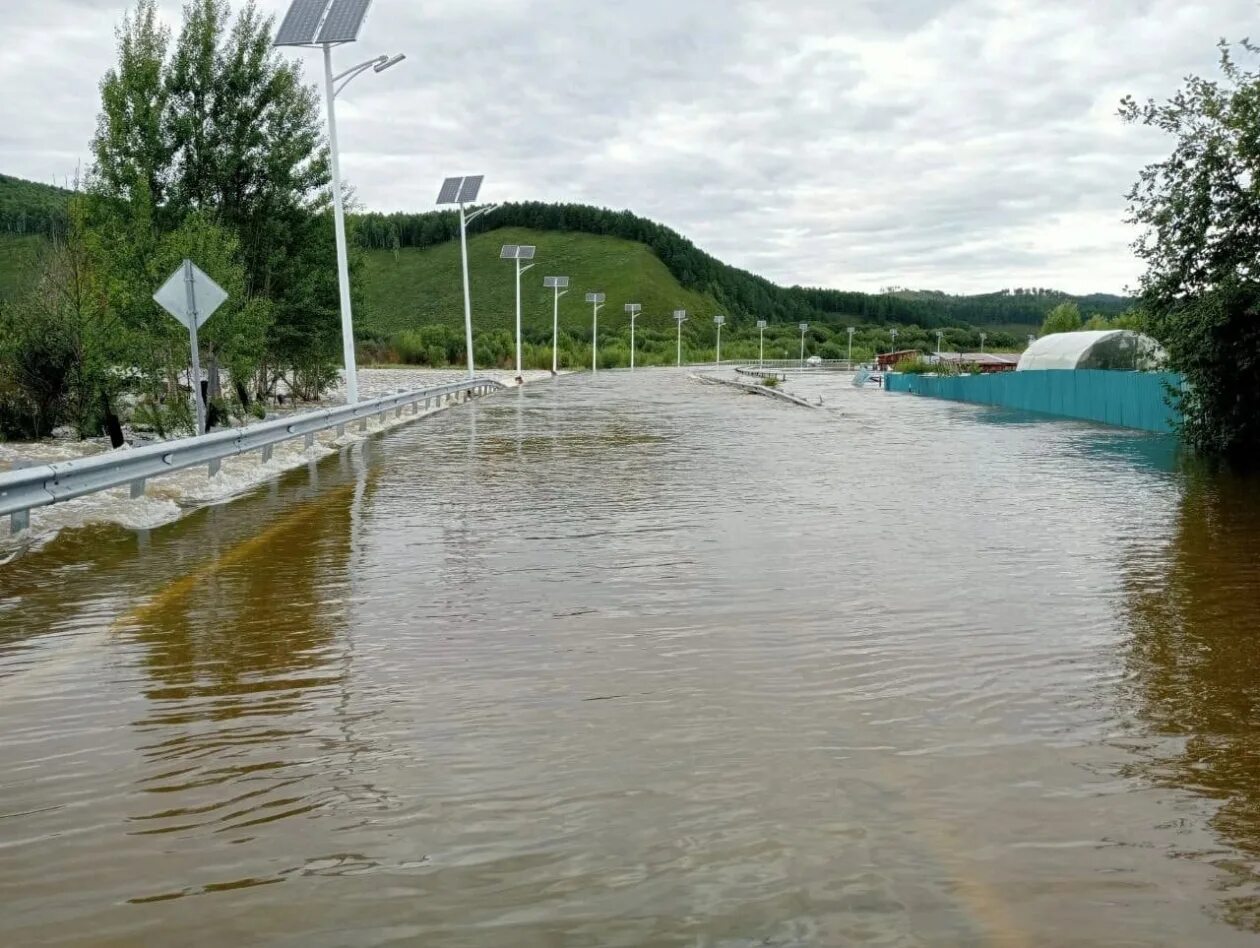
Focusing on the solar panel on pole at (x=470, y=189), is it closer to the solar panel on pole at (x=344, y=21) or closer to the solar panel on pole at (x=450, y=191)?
the solar panel on pole at (x=450, y=191)

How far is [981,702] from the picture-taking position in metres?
6.17

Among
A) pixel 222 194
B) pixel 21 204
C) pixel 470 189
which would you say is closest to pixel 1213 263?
pixel 222 194

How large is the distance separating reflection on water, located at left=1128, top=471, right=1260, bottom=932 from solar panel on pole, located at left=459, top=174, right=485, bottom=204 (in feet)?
185

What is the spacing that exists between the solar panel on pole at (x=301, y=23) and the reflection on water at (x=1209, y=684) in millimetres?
26969

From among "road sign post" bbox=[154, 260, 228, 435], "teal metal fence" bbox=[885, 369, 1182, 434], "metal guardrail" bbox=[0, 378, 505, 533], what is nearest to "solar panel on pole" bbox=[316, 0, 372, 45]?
"metal guardrail" bbox=[0, 378, 505, 533]

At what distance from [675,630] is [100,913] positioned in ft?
14.4

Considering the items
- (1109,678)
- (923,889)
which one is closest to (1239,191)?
(1109,678)

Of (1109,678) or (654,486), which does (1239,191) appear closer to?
(654,486)

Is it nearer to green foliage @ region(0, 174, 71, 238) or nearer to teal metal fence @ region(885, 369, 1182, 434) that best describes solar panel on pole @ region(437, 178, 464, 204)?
teal metal fence @ region(885, 369, 1182, 434)

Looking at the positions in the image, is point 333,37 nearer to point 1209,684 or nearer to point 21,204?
point 1209,684

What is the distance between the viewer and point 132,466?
46.6 ft

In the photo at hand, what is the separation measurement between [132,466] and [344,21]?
2163cm

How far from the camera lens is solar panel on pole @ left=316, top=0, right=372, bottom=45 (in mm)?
32219

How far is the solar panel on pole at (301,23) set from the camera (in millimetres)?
32500
